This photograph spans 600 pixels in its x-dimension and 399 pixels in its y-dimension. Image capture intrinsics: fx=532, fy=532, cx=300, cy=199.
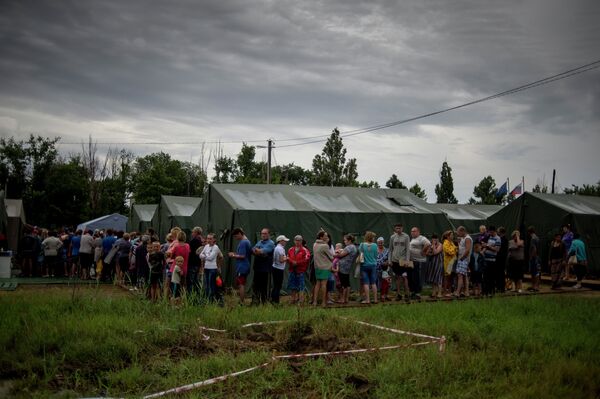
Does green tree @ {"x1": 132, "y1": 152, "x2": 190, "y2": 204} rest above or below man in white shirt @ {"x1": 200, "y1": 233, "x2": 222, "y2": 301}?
above

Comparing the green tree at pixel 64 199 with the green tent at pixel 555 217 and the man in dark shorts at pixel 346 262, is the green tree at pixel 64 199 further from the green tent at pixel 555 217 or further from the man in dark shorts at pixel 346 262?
the man in dark shorts at pixel 346 262

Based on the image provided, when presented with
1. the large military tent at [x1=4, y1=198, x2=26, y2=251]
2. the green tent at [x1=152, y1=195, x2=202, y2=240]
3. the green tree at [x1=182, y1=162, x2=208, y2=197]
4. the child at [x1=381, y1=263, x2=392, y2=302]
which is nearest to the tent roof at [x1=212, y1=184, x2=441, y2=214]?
the child at [x1=381, y1=263, x2=392, y2=302]

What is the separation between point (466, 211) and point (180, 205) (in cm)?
1527

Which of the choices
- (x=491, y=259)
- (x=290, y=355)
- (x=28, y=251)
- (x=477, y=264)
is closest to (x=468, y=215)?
(x=477, y=264)

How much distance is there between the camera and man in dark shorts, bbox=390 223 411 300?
13.6 m

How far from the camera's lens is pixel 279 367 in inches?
257

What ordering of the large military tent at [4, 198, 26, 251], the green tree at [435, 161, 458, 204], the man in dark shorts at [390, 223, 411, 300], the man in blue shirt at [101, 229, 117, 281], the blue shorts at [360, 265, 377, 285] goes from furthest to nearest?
the green tree at [435, 161, 458, 204] → the large military tent at [4, 198, 26, 251] → the man in blue shirt at [101, 229, 117, 281] → the man in dark shorts at [390, 223, 411, 300] → the blue shorts at [360, 265, 377, 285]

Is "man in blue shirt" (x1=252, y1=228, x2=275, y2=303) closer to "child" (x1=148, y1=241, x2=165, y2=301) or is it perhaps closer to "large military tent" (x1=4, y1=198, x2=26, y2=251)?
"child" (x1=148, y1=241, x2=165, y2=301)

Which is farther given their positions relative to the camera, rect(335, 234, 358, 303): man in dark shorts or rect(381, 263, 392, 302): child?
rect(381, 263, 392, 302): child

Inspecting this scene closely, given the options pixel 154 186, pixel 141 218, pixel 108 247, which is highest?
pixel 154 186

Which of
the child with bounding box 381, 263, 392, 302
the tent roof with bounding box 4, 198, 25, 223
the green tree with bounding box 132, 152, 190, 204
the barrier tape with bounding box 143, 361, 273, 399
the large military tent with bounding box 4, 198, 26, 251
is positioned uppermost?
the green tree with bounding box 132, 152, 190, 204

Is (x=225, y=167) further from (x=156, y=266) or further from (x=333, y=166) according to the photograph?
(x=156, y=266)

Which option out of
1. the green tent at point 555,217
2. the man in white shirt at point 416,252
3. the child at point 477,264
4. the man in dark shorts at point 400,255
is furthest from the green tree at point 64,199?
the child at point 477,264

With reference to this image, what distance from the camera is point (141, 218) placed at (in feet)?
92.3
